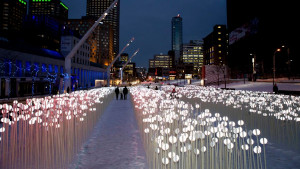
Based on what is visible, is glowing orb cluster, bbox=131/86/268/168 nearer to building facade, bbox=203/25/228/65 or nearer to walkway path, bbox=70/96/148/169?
walkway path, bbox=70/96/148/169

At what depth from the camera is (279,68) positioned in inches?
2426

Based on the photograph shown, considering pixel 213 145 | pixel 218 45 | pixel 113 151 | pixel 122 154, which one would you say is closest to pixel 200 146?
pixel 122 154

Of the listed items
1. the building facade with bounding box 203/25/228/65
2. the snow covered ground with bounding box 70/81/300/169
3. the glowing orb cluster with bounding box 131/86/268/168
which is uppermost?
the building facade with bounding box 203/25/228/65

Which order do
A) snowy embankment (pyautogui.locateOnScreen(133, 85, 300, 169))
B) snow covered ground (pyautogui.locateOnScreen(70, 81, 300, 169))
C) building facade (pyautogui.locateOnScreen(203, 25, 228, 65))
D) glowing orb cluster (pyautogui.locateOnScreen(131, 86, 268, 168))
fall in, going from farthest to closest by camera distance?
building facade (pyautogui.locateOnScreen(203, 25, 228, 65)) < snow covered ground (pyautogui.locateOnScreen(70, 81, 300, 169)) < snowy embankment (pyautogui.locateOnScreen(133, 85, 300, 169)) < glowing orb cluster (pyautogui.locateOnScreen(131, 86, 268, 168))

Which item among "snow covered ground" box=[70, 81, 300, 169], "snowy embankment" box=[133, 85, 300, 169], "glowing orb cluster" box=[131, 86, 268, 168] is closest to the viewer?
"glowing orb cluster" box=[131, 86, 268, 168]

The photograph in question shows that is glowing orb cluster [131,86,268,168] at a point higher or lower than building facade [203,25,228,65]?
lower

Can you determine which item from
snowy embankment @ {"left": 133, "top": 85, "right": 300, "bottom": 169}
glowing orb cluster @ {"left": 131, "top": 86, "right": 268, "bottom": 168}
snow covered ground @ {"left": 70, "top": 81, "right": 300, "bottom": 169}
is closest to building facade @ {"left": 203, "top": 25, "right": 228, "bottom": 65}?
snowy embankment @ {"left": 133, "top": 85, "right": 300, "bottom": 169}

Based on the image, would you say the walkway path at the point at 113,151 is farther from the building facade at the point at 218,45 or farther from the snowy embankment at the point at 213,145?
the building facade at the point at 218,45

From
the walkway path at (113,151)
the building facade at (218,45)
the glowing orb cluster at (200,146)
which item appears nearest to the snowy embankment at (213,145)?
the glowing orb cluster at (200,146)

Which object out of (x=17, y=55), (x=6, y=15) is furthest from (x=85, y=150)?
(x=6, y=15)

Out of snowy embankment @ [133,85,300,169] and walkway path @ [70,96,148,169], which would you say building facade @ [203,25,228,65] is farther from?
walkway path @ [70,96,148,169]

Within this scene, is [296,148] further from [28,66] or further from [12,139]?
[28,66]

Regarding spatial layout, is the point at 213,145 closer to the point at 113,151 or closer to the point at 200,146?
the point at 200,146

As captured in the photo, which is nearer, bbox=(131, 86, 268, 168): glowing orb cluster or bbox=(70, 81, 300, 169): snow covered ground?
bbox=(131, 86, 268, 168): glowing orb cluster
